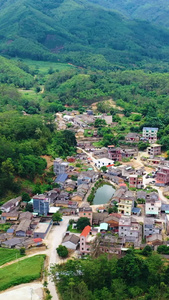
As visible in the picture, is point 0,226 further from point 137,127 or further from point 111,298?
point 137,127

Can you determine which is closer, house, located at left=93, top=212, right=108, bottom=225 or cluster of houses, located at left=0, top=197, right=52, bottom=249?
cluster of houses, located at left=0, top=197, right=52, bottom=249

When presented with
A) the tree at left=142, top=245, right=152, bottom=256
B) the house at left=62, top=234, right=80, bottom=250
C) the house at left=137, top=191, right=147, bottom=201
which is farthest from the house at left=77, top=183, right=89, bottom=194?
the tree at left=142, top=245, right=152, bottom=256

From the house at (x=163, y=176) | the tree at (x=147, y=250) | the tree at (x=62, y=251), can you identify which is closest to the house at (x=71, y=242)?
the tree at (x=62, y=251)

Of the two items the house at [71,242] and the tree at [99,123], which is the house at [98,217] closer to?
the house at [71,242]

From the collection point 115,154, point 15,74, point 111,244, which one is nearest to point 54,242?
point 111,244

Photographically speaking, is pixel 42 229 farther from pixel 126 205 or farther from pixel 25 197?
pixel 126 205

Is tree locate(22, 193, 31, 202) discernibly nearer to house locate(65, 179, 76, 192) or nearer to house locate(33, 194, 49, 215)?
house locate(33, 194, 49, 215)
